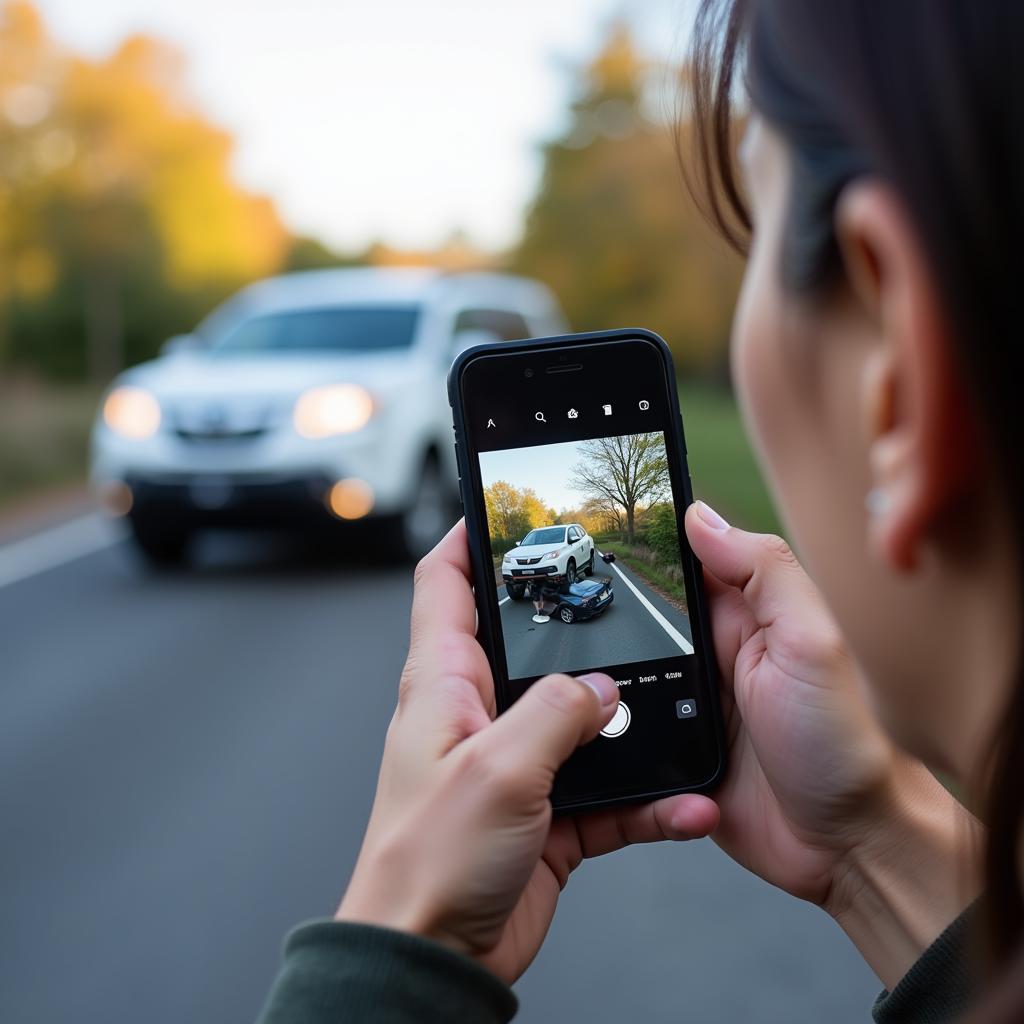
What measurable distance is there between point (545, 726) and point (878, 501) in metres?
0.69

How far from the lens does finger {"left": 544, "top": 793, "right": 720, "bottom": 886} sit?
72.1 inches

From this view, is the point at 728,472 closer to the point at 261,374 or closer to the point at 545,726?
the point at 261,374

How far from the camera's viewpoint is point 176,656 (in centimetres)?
666

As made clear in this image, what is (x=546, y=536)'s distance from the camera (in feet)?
6.22

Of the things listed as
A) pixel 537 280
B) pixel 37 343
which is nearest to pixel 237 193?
pixel 37 343

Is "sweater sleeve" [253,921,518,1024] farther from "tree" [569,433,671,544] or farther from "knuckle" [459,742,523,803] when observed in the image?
"tree" [569,433,671,544]

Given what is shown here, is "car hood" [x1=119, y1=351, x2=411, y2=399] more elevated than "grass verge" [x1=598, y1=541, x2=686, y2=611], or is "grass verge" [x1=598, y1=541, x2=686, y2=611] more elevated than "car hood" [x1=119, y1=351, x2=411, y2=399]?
"grass verge" [x1=598, y1=541, x2=686, y2=611]

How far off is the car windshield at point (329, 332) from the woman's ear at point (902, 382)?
27.2 ft

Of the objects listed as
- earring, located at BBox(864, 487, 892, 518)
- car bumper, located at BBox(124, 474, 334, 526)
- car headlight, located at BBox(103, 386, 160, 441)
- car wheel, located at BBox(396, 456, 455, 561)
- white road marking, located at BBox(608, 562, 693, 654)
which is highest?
earring, located at BBox(864, 487, 892, 518)

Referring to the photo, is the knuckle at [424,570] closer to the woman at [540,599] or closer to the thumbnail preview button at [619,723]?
the woman at [540,599]

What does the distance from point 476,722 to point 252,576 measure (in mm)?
7395

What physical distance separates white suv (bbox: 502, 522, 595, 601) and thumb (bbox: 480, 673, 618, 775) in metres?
0.32

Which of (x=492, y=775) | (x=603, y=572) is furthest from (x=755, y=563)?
(x=492, y=775)

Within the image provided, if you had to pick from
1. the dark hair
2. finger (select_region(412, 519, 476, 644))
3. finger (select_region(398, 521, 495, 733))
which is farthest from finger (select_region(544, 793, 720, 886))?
the dark hair
